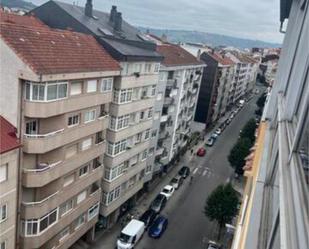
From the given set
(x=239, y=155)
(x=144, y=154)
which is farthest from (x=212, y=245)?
(x=239, y=155)

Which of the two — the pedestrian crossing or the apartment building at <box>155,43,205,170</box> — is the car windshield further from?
the pedestrian crossing

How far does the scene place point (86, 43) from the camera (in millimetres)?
21875

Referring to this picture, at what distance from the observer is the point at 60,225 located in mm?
20672

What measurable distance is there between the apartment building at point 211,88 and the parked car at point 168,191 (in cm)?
2716

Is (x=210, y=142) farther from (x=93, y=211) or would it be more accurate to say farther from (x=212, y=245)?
(x=93, y=211)

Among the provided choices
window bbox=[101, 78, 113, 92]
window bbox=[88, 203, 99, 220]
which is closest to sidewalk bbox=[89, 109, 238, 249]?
window bbox=[88, 203, 99, 220]

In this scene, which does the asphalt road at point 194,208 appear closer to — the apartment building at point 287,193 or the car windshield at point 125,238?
the car windshield at point 125,238

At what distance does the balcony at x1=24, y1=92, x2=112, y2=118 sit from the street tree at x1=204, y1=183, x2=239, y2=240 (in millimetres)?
12710

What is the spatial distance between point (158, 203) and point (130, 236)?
23.8 ft

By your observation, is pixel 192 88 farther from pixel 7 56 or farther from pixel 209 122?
pixel 7 56

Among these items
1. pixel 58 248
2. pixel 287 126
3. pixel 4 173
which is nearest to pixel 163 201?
pixel 58 248

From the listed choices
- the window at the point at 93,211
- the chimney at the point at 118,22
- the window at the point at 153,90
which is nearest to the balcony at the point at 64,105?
the window at the point at 153,90

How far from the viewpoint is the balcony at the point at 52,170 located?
674 inches

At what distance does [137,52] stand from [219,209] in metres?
13.6
